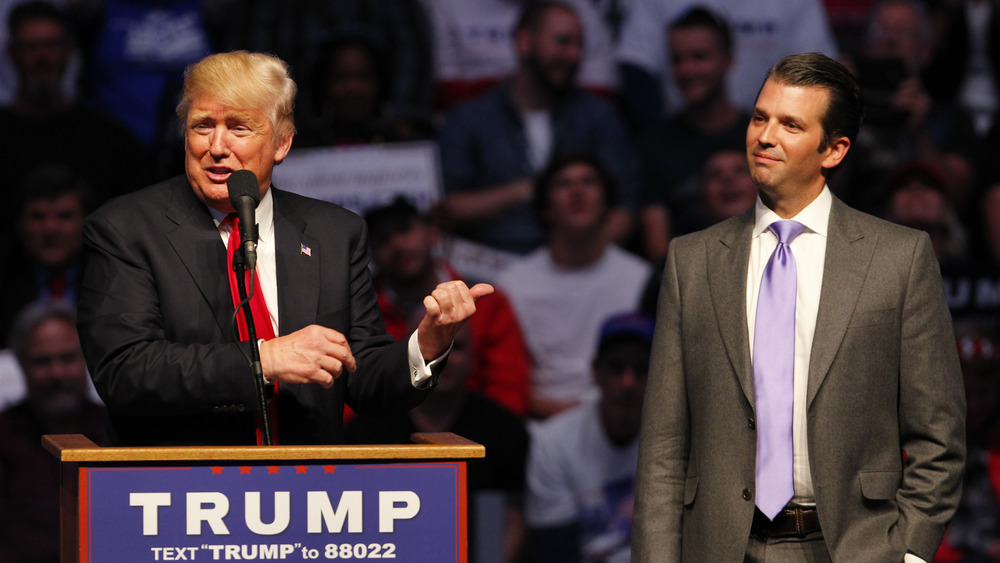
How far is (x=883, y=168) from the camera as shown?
5730 millimetres

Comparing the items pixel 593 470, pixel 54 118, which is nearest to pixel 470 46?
pixel 54 118

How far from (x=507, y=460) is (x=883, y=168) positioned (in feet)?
7.40

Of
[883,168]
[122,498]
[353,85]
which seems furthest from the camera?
[883,168]

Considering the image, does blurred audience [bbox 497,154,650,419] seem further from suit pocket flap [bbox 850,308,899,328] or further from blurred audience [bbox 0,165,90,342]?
suit pocket flap [bbox 850,308,899,328]

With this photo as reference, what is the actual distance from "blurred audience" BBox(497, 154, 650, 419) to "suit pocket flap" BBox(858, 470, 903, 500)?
3.14 metres

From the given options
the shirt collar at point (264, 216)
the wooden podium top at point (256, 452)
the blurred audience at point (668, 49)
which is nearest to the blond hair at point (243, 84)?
the shirt collar at point (264, 216)

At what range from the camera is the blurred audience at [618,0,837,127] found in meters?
5.57

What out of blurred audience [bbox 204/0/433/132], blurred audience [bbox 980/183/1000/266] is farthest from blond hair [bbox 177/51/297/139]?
blurred audience [bbox 980/183/1000/266]

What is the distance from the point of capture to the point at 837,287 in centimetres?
228

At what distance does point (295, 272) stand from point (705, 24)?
3.70 m

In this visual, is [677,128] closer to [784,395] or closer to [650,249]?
[650,249]

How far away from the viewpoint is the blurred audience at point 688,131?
216 inches

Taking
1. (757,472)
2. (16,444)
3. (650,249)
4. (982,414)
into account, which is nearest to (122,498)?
(757,472)

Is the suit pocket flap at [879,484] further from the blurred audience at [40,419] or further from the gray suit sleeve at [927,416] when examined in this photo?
the blurred audience at [40,419]
